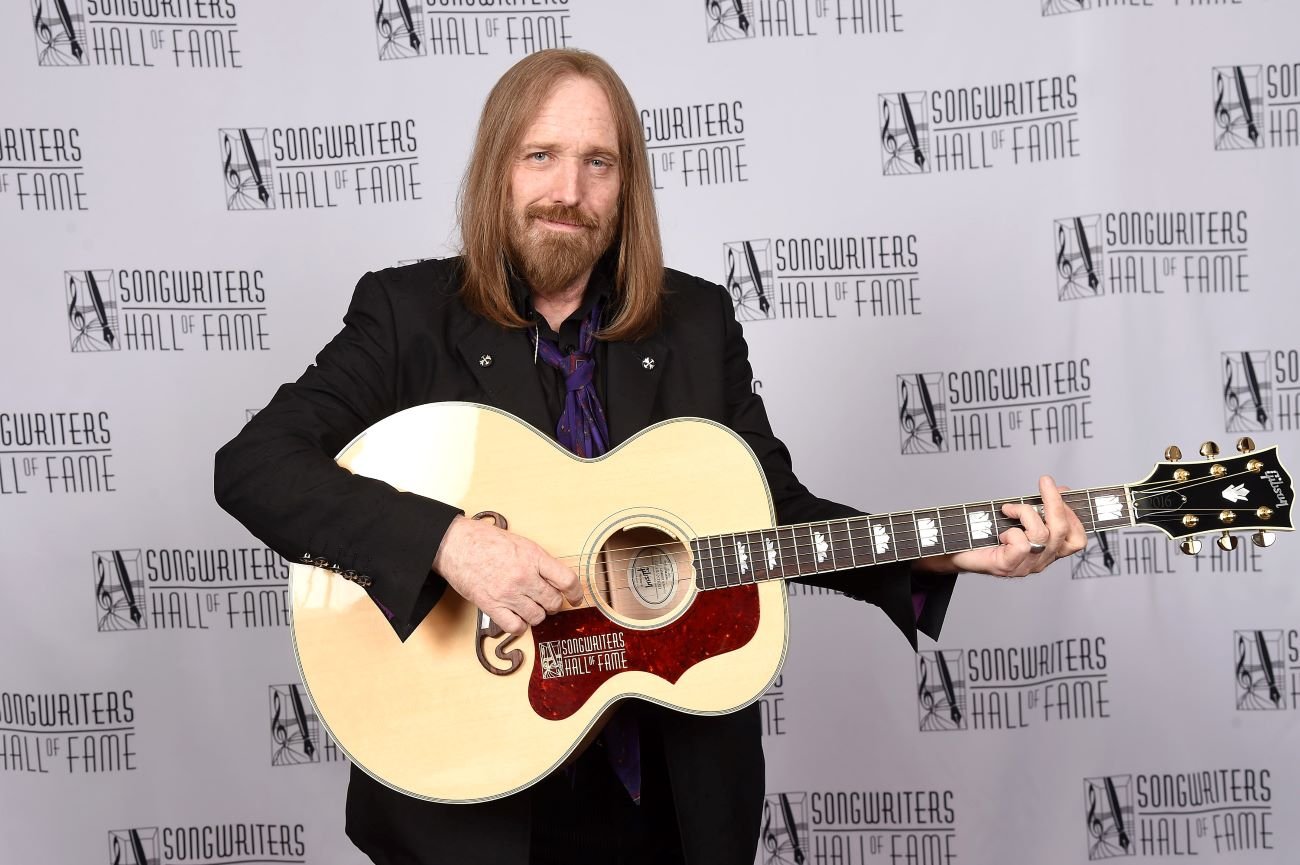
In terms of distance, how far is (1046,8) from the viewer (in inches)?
147

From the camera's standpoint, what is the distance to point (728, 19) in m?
3.81

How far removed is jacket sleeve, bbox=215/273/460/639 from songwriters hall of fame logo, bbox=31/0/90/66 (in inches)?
87.1

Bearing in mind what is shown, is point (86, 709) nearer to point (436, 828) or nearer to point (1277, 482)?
point (436, 828)

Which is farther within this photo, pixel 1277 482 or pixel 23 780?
pixel 23 780

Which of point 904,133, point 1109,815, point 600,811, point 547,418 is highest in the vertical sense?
point 904,133

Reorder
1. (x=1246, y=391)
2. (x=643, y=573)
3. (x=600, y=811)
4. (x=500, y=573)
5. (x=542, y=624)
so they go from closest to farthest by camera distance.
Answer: (x=500, y=573)
(x=542, y=624)
(x=643, y=573)
(x=600, y=811)
(x=1246, y=391)

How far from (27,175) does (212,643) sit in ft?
5.49

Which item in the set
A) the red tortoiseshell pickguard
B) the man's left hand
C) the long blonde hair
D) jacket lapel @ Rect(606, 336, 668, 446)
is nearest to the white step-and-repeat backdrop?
the long blonde hair

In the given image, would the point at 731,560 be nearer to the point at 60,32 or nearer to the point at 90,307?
the point at 90,307

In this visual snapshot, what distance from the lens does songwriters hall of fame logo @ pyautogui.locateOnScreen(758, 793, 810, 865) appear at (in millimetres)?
3953

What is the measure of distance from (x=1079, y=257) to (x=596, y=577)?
242 centimetres

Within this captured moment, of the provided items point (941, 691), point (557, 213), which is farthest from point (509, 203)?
point (941, 691)

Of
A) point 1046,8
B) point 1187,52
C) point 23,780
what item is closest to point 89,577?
point 23,780

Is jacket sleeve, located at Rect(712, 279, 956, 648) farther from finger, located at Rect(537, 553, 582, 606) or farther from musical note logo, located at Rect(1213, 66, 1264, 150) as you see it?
musical note logo, located at Rect(1213, 66, 1264, 150)
